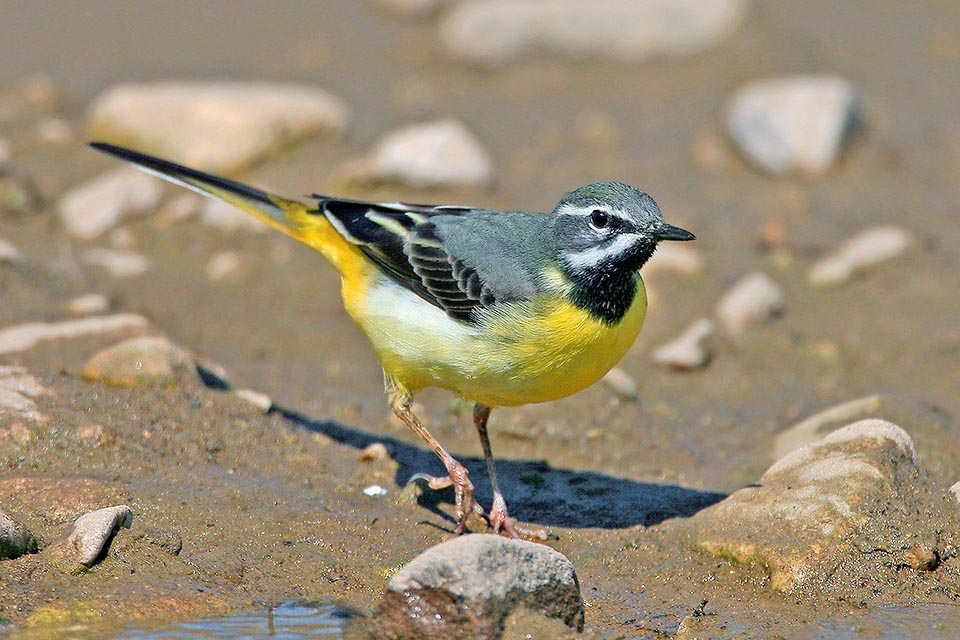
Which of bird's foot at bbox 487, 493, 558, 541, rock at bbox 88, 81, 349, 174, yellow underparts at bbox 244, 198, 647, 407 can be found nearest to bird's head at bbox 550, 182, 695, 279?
yellow underparts at bbox 244, 198, 647, 407

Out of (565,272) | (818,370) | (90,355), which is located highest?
(565,272)

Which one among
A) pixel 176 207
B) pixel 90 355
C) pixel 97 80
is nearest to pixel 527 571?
pixel 90 355

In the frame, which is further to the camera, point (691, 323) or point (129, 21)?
point (129, 21)

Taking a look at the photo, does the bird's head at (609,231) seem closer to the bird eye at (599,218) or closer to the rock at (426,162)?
the bird eye at (599,218)

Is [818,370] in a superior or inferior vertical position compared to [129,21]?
inferior

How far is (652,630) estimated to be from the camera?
6.00 meters

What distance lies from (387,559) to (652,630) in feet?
4.73

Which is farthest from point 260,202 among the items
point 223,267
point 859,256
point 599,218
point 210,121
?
point 859,256

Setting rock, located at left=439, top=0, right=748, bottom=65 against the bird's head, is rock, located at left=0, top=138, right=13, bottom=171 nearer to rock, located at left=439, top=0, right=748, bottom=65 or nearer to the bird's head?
rock, located at left=439, top=0, right=748, bottom=65

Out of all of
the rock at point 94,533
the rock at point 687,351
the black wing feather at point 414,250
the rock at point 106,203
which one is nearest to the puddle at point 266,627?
the rock at point 94,533

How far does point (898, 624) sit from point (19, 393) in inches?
198

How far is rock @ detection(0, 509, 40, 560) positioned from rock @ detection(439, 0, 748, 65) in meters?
9.75

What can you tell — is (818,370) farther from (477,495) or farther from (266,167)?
(266,167)

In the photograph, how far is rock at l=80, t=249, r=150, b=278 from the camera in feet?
36.5
